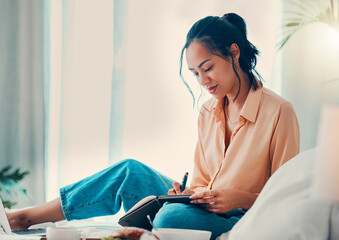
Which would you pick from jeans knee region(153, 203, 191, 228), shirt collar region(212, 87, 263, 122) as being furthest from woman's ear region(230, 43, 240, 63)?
jeans knee region(153, 203, 191, 228)

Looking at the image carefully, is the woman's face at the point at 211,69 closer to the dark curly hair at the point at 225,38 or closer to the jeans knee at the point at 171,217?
the dark curly hair at the point at 225,38

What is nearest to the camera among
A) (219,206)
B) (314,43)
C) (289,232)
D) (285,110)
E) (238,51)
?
(289,232)

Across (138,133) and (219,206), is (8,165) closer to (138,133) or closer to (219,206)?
(138,133)

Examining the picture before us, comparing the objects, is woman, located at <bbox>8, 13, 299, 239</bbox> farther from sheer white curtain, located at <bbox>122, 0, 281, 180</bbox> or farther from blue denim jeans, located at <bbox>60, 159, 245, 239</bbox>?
sheer white curtain, located at <bbox>122, 0, 281, 180</bbox>

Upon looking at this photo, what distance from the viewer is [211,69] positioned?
1.67 m

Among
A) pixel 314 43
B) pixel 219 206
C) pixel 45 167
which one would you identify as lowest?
pixel 45 167

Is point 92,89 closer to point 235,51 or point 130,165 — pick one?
point 130,165

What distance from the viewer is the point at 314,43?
9.89ft

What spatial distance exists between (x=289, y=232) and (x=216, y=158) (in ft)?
3.38

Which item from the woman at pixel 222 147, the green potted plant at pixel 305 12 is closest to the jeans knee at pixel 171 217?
the woman at pixel 222 147

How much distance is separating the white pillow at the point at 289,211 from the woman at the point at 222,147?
469 mm

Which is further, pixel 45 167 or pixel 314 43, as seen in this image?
pixel 45 167

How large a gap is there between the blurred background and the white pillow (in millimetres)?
2267

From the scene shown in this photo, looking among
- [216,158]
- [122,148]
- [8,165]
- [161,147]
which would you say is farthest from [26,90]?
[216,158]
